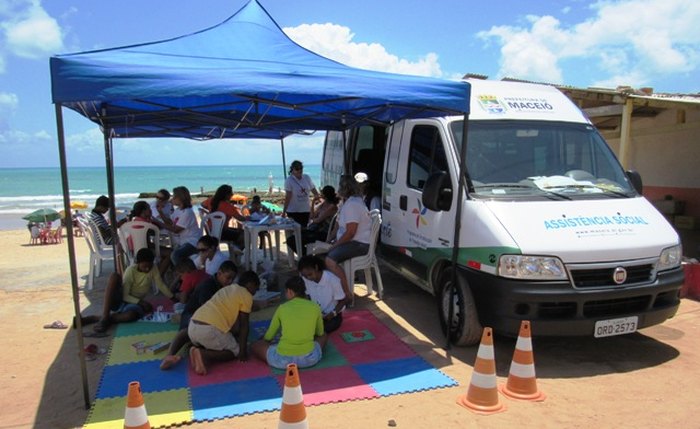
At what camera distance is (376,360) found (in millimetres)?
4496

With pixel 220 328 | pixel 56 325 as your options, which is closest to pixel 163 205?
pixel 56 325

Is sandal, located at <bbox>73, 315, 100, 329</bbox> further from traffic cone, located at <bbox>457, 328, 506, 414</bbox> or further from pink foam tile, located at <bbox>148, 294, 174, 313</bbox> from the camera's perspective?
traffic cone, located at <bbox>457, 328, 506, 414</bbox>

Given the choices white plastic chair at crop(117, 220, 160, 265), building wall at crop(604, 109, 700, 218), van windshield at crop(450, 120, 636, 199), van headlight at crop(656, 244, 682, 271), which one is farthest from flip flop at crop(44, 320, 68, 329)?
building wall at crop(604, 109, 700, 218)

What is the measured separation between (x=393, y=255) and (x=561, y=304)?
250 cm

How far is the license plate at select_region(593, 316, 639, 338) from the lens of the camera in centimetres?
402

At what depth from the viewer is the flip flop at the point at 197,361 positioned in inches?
163

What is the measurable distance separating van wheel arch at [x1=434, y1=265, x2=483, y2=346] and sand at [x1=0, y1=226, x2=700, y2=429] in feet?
0.53

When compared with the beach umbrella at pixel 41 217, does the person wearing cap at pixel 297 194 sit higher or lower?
higher

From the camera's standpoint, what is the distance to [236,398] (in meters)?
3.75

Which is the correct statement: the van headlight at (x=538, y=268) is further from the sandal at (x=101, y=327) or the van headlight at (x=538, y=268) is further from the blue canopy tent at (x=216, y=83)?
the sandal at (x=101, y=327)

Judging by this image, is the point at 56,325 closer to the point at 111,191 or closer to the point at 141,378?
the point at 141,378

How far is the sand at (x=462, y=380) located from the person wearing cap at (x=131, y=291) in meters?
0.44

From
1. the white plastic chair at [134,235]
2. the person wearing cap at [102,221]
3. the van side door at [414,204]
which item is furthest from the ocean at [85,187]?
the van side door at [414,204]

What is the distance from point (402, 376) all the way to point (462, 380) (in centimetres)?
50
